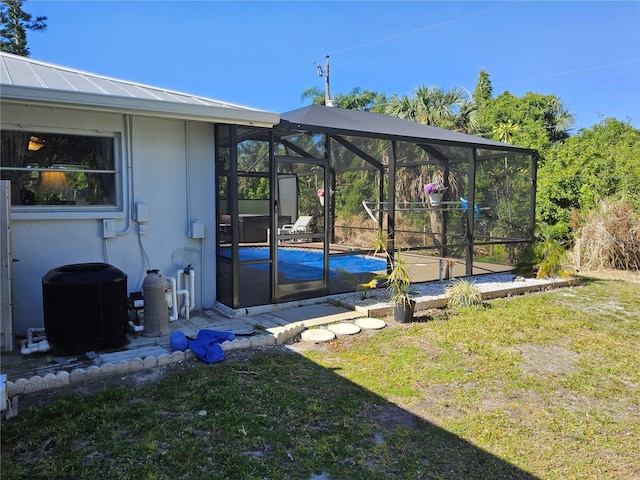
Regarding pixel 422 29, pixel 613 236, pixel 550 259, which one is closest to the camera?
pixel 550 259

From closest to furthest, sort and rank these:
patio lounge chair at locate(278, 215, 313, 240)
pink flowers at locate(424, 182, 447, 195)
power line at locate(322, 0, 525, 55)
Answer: patio lounge chair at locate(278, 215, 313, 240), pink flowers at locate(424, 182, 447, 195), power line at locate(322, 0, 525, 55)

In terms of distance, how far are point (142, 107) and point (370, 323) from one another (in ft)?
11.0

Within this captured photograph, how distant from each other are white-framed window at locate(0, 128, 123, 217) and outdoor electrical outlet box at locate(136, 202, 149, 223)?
0.66 ft

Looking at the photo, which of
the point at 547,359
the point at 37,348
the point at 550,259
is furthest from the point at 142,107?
the point at 550,259

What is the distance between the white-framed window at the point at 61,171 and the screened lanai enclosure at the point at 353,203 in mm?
1240

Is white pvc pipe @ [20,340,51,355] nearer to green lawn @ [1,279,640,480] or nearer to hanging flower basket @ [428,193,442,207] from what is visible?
green lawn @ [1,279,640,480]

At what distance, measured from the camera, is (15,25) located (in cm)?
1839

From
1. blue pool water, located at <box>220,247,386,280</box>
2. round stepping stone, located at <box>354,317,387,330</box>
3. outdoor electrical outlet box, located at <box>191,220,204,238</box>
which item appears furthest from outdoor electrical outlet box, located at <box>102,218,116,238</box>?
round stepping stone, located at <box>354,317,387,330</box>

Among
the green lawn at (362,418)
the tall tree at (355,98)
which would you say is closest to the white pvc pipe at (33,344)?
the green lawn at (362,418)

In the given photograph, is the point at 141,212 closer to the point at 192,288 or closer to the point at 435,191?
the point at 192,288

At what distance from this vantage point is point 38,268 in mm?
4359

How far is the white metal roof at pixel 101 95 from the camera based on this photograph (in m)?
3.69

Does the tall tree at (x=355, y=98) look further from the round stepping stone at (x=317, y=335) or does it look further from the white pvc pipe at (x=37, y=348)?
the white pvc pipe at (x=37, y=348)

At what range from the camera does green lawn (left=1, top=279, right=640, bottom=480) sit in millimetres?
2314
